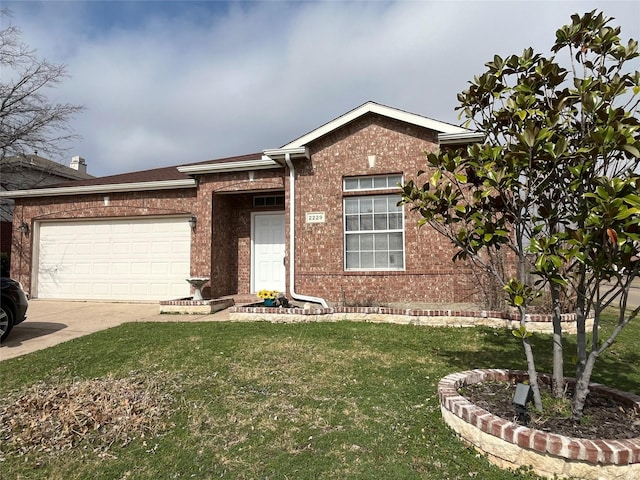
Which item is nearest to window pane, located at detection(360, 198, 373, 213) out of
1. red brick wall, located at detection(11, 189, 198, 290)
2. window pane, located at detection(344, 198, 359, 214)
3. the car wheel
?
window pane, located at detection(344, 198, 359, 214)

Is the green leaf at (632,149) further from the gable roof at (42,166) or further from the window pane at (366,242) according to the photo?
the gable roof at (42,166)

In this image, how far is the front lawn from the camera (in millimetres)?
2906

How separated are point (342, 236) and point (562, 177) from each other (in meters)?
6.09

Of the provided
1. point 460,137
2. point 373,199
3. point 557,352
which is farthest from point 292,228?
point 557,352

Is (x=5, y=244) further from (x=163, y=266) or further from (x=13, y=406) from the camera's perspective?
(x=13, y=406)

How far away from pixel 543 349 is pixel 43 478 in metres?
5.91

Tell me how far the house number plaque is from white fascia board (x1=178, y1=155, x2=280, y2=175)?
1.59 metres

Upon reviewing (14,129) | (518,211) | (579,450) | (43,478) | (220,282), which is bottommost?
(43,478)

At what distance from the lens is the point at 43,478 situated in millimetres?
2850

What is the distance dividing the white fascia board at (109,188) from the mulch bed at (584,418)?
A: 362 inches

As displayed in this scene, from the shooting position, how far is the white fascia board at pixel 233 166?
9.98m

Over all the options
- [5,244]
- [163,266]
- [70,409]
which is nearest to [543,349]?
[70,409]

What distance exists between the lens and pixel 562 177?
3.38 metres

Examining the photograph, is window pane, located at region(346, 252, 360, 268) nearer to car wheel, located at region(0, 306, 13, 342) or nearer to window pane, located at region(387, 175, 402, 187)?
window pane, located at region(387, 175, 402, 187)
